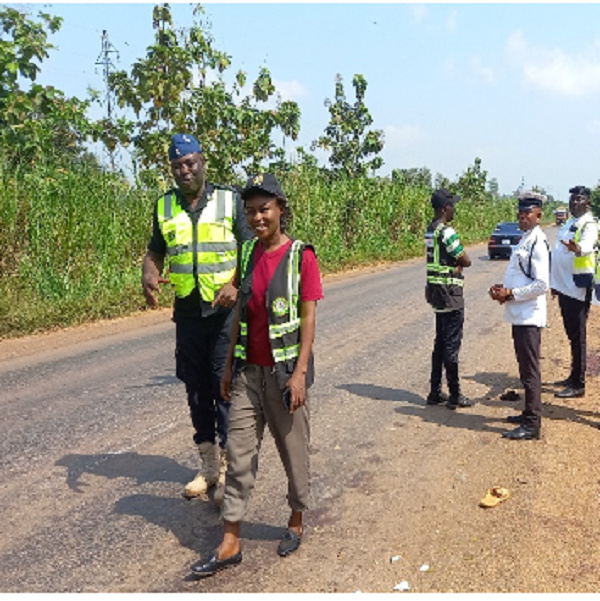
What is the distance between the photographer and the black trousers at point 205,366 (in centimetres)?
382

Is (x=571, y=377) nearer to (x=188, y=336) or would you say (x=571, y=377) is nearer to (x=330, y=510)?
(x=330, y=510)

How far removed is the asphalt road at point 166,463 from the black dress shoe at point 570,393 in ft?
1.93

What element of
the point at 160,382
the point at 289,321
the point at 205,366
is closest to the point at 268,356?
the point at 289,321

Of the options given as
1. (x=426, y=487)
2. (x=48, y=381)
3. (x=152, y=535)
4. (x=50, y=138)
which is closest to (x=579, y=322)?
(x=426, y=487)

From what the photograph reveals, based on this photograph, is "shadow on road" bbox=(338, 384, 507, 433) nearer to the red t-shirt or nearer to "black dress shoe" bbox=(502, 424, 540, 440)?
"black dress shoe" bbox=(502, 424, 540, 440)

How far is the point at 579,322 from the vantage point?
612 cm

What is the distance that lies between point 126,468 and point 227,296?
1672 mm

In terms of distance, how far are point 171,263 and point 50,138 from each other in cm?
968

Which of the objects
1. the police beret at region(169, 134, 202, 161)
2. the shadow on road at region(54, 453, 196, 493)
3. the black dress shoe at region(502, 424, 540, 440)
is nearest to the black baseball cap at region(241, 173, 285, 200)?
the police beret at region(169, 134, 202, 161)

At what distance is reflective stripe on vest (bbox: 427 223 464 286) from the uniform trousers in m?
2.89

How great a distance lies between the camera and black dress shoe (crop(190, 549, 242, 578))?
3080mm

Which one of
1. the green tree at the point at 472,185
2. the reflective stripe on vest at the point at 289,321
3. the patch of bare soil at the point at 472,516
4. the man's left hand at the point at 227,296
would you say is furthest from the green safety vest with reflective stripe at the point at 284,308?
the green tree at the point at 472,185

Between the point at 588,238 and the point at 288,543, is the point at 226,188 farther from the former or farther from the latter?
the point at 588,238

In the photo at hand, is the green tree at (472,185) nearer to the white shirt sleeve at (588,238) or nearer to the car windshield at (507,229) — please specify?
the car windshield at (507,229)
